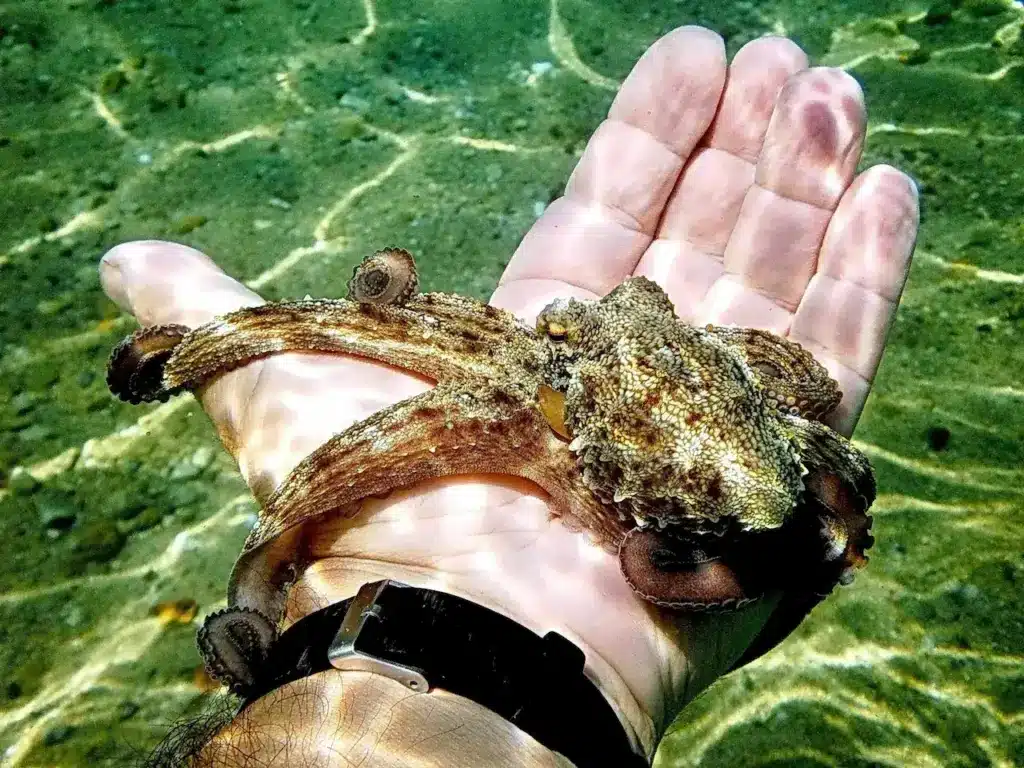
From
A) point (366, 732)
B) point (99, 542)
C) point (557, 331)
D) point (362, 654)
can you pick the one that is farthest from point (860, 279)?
point (99, 542)

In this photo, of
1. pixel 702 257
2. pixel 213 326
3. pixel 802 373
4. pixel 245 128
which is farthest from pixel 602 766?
pixel 245 128

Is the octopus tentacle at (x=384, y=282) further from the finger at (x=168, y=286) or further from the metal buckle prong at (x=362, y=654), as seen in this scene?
the metal buckle prong at (x=362, y=654)

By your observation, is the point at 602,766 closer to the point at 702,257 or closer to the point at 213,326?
the point at 213,326

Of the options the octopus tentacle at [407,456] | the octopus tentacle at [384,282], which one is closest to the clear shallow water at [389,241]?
the octopus tentacle at [407,456]

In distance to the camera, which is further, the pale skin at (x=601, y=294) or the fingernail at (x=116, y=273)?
the fingernail at (x=116, y=273)

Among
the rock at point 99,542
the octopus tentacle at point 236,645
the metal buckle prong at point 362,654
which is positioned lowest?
the rock at point 99,542

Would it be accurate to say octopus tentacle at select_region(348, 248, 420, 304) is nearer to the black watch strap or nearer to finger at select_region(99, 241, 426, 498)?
finger at select_region(99, 241, 426, 498)

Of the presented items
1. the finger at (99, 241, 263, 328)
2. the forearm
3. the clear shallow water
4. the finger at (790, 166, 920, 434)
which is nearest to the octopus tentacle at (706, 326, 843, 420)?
the finger at (790, 166, 920, 434)
